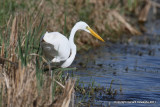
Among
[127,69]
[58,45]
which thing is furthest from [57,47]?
[127,69]

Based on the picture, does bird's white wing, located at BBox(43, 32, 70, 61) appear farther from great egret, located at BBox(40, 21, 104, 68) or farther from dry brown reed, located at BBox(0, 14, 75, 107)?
dry brown reed, located at BBox(0, 14, 75, 107)

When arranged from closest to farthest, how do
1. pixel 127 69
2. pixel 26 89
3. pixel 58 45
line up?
pixel 26 89
pixel 58 45
pixel 127 69

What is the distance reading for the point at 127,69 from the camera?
912cm

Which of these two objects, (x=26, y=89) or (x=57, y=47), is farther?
(x=57, y=47)

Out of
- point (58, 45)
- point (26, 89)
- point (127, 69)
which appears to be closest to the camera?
point (26, 89)

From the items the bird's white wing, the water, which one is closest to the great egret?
the bird's white wing

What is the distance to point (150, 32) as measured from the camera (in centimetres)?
1455

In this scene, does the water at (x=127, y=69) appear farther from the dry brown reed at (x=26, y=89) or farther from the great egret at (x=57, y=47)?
the dry brown reed at (x=26, y=89)

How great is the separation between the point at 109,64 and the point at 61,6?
86.6 inches

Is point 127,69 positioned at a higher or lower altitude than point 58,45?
lower

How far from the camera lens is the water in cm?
686

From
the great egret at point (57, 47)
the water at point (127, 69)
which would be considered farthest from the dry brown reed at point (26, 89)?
the water at point (127, 69)

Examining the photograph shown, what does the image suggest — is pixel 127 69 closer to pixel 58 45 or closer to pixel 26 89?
pixel 58 45

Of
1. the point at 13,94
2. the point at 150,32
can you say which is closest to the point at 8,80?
the point at 13,94
